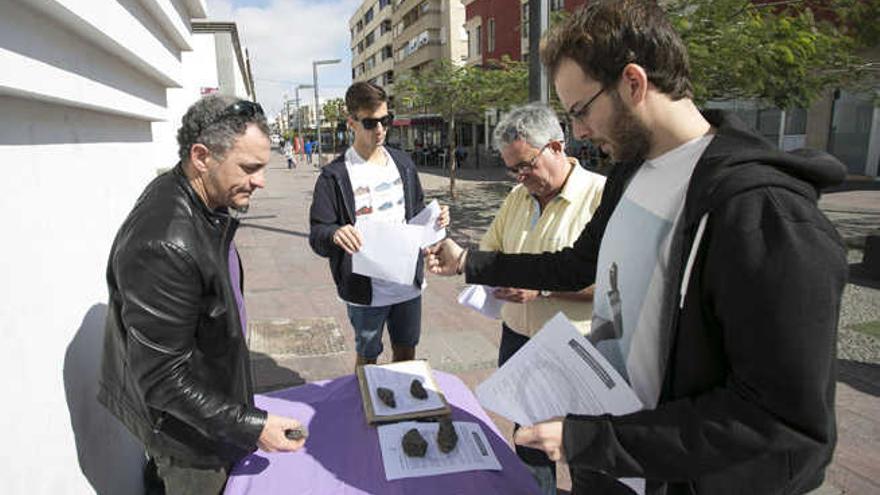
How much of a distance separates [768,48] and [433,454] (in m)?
5.69

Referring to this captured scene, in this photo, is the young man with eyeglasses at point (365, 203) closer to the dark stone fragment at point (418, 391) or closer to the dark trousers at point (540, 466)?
the dark stone fragment at point (418, 391)

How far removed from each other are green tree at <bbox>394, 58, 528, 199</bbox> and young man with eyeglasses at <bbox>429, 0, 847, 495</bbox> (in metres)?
10.6

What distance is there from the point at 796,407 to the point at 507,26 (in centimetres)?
3080

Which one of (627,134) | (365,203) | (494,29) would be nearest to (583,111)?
(627,134)

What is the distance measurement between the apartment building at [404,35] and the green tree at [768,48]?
2429 centimetres

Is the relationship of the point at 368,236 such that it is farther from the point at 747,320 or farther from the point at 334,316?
the point at 334,316

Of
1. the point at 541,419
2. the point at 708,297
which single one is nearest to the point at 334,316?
the point at 541,419

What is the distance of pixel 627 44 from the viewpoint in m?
1.15

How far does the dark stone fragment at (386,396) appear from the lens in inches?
84.2

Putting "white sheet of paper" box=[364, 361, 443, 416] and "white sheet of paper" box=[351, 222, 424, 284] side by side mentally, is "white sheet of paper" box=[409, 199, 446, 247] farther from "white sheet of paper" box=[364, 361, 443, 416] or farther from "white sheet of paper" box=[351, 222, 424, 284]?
"white sheet of paper" box=[364, 361, 443, 416]

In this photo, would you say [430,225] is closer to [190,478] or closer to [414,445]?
[414,445]

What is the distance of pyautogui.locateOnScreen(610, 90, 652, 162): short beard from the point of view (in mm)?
1196

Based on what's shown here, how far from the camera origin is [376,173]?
307 centimetres

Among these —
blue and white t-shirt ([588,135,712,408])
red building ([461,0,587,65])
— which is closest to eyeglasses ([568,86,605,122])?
blue and white t-shirt ([588,135,712,408])
